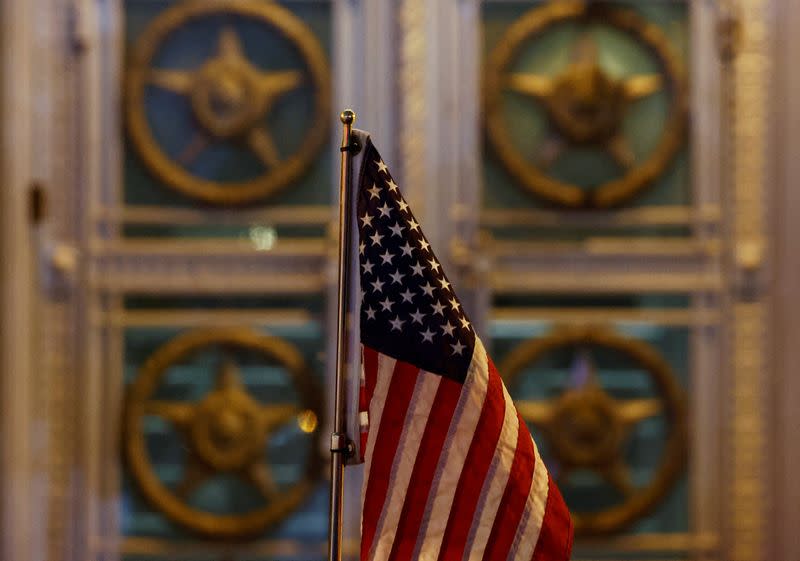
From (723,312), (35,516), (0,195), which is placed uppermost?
(0,195)

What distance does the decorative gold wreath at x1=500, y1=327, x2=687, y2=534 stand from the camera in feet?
8.26

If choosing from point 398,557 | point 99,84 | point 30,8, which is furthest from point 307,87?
point 398,557

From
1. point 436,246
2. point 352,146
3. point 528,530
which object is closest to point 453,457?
point 528,530

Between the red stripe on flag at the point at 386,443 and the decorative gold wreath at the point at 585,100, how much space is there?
1263 mm

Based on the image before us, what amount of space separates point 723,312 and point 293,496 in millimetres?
1220

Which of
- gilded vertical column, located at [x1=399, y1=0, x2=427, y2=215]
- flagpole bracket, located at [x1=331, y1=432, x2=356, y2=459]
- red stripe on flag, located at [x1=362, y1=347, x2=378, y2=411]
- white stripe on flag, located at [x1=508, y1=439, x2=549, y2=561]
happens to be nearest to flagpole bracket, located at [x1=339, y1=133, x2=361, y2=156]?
red stripe on flag, located at [x1=362, y1=347, x2=378, y2=411]

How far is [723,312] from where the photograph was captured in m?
2.54

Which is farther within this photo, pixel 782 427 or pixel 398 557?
pixel 782 427

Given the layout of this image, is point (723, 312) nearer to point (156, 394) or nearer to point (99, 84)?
point (156, 394)

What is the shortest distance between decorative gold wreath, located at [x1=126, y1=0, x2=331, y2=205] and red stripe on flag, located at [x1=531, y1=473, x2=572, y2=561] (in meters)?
1.40

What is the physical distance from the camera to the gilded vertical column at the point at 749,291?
8.26ft

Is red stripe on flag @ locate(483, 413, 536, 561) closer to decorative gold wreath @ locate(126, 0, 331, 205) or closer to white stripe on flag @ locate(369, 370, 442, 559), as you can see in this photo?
white stripe on flag @ locate(369, 370, 442, 559)

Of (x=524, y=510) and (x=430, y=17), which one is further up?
(x=430, y=17)

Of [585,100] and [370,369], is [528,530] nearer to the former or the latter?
[370,369]
